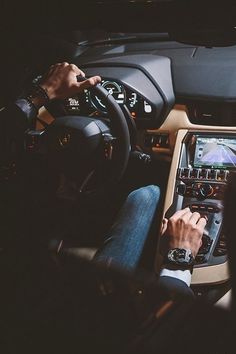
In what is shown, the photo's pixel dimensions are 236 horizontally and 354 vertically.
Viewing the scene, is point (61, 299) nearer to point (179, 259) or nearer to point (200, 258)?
point (179, 259)

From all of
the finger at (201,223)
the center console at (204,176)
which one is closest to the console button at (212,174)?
the center console at (204,176)

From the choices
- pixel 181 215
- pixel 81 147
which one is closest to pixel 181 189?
pixel 181 215

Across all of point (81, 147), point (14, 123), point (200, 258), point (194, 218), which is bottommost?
point (200, 258)

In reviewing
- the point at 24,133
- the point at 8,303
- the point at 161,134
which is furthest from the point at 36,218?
the point at 8,303

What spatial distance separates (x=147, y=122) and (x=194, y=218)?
550mm

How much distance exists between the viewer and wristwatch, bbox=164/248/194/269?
5.69 feet

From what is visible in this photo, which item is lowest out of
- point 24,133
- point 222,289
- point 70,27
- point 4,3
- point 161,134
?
point 222,289

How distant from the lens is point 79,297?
1031mm

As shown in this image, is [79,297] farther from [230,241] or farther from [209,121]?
[209,121]

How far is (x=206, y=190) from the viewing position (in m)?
2.04

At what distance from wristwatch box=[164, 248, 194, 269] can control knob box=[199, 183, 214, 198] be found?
0.34 m

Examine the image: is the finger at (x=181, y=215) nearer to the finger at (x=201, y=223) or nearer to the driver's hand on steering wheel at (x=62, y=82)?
the finger at (x=201, y=223)

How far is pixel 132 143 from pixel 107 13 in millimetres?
750

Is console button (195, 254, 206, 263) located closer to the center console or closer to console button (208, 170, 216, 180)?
the center console
